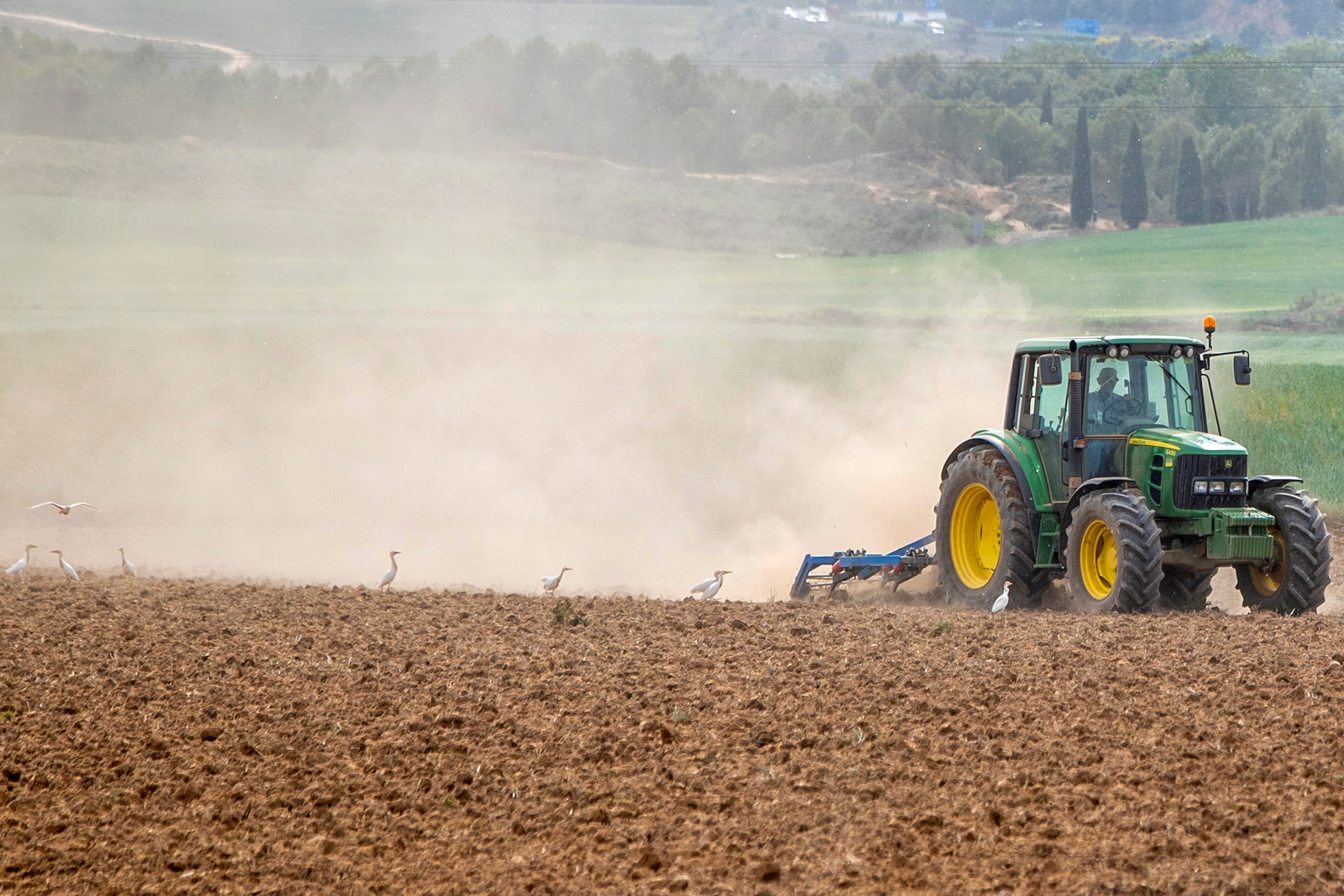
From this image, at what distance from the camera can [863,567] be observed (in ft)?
42.7

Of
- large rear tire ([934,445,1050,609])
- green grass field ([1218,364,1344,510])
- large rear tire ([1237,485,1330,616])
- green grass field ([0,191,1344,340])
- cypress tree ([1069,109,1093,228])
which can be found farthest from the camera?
cypress tree ([1069,109,1093,228])

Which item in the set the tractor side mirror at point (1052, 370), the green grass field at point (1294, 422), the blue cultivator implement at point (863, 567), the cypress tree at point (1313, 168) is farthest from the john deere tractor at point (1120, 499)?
the cypress tree at point (1313, 168)

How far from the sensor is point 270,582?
14.4 meters

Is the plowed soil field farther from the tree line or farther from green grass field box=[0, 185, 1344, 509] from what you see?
the tree line

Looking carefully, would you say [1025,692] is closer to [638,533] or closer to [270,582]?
[270,582]

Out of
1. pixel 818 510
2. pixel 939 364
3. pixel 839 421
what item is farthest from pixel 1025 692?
pixel 939 364

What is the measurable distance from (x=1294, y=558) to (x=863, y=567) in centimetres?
425

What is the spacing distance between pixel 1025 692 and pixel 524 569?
453 inches

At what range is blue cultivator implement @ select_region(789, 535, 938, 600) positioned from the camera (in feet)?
42.7

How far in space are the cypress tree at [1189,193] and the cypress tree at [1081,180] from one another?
15.4 feet

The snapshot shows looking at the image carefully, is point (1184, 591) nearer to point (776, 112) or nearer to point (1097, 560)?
point (1097, 560)

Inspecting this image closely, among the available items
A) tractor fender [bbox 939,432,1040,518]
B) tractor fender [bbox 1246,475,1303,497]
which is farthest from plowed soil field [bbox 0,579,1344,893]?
tractor fender [bbox 939,432,1040,518]

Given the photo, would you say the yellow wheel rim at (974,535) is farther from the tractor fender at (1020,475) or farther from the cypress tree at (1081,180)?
the cypress tree at (1081,180)

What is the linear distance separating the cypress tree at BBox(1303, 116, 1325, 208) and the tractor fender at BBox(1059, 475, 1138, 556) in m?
50.3
